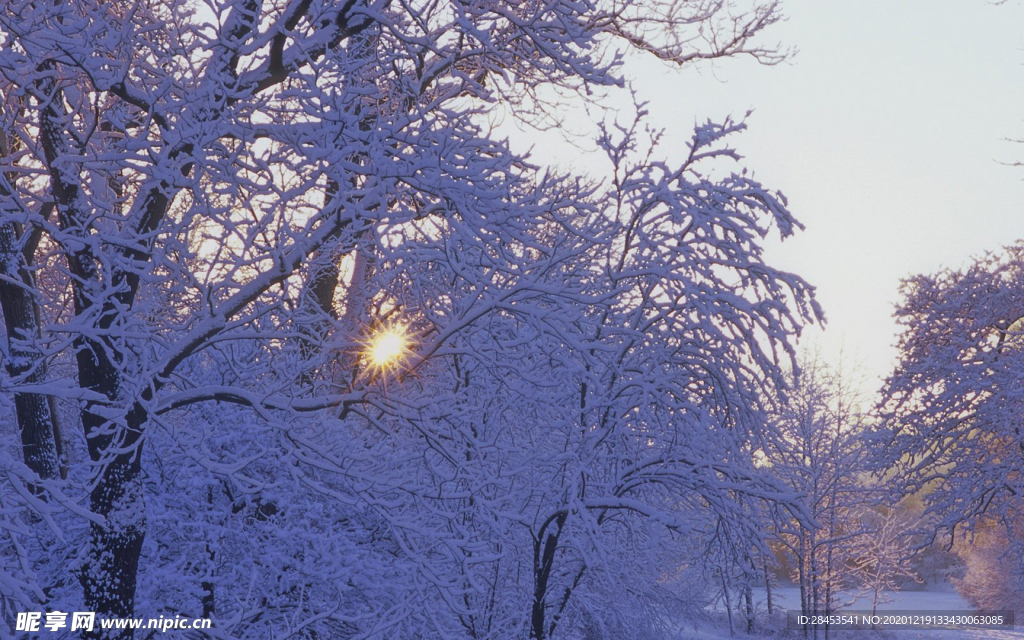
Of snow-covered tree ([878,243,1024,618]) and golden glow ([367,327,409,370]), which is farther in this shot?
snow-covered tree ([878,243,1024,618])

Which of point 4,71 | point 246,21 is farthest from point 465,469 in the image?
point 4,71

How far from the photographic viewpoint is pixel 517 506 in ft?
26.5

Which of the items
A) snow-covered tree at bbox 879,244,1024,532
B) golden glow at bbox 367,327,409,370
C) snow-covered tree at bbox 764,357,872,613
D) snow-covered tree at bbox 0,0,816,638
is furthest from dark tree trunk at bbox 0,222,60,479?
snow-covered tree at bbox 764,357,872,613

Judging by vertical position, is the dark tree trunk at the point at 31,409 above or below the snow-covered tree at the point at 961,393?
below

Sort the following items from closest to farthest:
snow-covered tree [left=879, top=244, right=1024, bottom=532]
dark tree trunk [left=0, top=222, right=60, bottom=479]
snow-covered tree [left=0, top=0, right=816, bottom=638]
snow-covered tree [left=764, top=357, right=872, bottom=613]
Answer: snow-covered tree [left=0, top=0, right=816, bottom=638] → dark tree trunk [left=0, top=222, right=60, bottom=479] → snow-covered tree [left=879, top=244, right=1024, bottom=532] → snow-covered tree [left=764, top=357, right=872, bottom=613]

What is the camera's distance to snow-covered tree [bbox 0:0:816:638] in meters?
5.37

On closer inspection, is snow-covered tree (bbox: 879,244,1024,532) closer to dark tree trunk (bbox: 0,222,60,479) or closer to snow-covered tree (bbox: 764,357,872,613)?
snow-covered tree (bbox: 764,357,872,613)

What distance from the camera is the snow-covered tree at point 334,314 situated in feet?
17.6

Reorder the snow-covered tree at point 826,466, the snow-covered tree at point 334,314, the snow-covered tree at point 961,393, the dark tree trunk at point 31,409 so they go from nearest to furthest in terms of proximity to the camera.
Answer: the snow-covered tree at point 334,314, the dark tree trunk at point 31,409, the snow-covered tree at point 961,393, the snow-covered tree at point 826,466

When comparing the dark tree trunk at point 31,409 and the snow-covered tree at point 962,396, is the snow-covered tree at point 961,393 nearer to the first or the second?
the snow-covered tree at point 962,396

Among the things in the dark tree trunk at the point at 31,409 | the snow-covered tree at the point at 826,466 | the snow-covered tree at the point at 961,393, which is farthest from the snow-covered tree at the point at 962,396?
the dark tree trunk at the point at 31,409

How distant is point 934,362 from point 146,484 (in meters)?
13.8

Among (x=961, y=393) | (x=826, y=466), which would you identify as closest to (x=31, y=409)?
(x=961, y=393)

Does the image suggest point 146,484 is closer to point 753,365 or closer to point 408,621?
point 408,621
